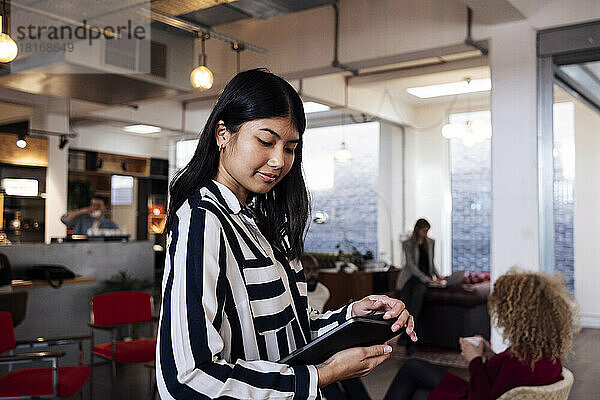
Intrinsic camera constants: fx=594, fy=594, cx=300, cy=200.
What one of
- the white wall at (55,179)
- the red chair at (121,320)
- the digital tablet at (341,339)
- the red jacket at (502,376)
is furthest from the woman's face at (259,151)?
the white wall at (55,179)

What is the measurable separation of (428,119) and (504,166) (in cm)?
406

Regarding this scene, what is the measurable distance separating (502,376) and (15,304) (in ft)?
13.0

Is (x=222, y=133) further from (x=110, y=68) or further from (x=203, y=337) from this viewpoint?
(x=110, y=68)

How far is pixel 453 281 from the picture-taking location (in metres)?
6.32

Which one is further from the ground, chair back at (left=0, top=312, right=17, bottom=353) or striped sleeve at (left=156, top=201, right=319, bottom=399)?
striped sleeve at (left=156, top=201, right=319, bottom=399)

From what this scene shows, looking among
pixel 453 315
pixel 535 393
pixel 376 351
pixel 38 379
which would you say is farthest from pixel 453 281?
pixel 376 351

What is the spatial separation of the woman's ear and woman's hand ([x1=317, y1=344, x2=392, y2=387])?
1.60 feet

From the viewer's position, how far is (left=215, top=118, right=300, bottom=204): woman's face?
1189 millimetres

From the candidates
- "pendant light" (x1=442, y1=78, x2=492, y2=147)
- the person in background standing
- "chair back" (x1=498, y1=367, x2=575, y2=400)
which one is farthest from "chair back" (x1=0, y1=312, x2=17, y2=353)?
"pendant light" (x1=442, y1=78, x2=492, y2=147)

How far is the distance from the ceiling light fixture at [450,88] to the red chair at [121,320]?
4.86m

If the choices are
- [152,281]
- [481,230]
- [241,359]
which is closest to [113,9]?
[152,281]

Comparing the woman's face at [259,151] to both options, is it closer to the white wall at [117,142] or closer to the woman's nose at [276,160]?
the woman's nose at [276,160]

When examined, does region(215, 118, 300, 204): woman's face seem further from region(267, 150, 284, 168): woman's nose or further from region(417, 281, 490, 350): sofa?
region(417, 281, 490, 350): sofa

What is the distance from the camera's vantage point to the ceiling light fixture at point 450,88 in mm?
7371
